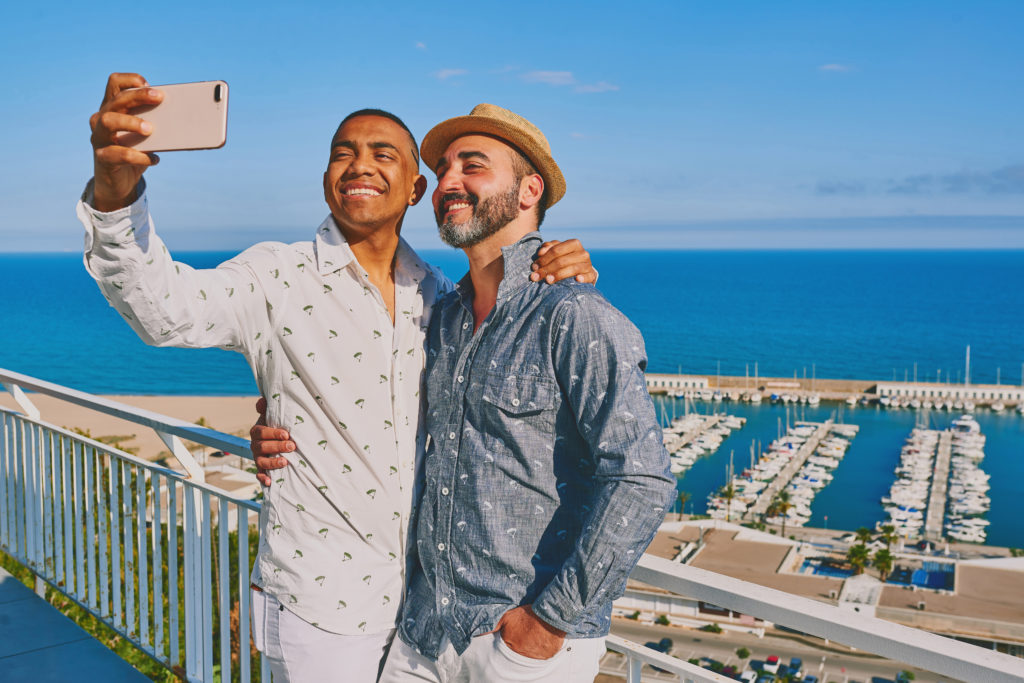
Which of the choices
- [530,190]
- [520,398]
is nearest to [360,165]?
[530,190]

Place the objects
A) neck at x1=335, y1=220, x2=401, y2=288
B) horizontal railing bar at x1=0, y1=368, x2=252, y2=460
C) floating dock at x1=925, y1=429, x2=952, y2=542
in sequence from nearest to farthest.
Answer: neck at x1=335, y1=220, x2=401, y2=288 → horizontal railing bar at x1=0, y1=368, x2=252, y2=460 → floating dock at x1=925, y1=429, x2=952, y2=542

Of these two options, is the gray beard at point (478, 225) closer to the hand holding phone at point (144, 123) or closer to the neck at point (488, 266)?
the neck at point (488, 266)

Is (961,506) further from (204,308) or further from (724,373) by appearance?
(204,308)

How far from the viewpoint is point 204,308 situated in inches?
62.9

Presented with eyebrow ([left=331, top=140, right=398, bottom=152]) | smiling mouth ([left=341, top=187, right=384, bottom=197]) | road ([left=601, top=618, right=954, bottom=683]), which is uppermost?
eyebrow ([left=331, top=140, right=398, bottom=152])

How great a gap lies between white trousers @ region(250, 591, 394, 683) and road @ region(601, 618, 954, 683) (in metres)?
22.9

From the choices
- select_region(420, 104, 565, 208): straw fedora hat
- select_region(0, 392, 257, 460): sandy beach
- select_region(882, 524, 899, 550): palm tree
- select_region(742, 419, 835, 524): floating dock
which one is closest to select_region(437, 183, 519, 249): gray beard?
select_region(420, 104, 565, 208): straw fedora hat

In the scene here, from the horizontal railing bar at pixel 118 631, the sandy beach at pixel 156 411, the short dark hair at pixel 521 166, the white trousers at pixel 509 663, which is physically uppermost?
the short dark hair at pixel 521 166

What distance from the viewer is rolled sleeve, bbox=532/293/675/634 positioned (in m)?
1.38

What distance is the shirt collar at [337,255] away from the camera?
182cm

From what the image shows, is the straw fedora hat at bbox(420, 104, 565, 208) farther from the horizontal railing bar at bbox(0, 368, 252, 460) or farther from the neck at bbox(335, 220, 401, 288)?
the horizontal railing bar at bbox(0, 368, 252, 460)

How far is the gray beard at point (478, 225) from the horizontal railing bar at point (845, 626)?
727 mm

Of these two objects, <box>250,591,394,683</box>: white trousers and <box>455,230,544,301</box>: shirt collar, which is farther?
<box>250,591,394,683</box>: white trousers

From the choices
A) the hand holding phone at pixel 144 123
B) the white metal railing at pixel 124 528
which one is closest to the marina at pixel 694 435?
the white metal railing at pixel 124 528
